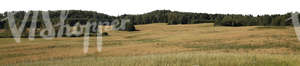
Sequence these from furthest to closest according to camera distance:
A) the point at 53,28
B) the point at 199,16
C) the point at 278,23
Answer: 1. the point at 199,16
2. the point at 278,23
3. the point at 53,28

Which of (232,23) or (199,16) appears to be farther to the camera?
(199,16)

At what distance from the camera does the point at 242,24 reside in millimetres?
108312

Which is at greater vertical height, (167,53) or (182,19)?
(182,19)

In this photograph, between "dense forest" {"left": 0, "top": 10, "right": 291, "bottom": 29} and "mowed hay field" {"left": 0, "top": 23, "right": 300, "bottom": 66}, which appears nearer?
"mowed hay field" {"left": 0, "top": 23, "right": 300, "bottom": 66}

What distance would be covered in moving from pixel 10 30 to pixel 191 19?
83.3m

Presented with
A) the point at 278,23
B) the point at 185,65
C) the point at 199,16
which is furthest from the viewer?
the point at 199,16

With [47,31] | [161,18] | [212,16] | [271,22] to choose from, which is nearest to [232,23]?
[271,22]

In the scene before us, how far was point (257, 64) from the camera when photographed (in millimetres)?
9086

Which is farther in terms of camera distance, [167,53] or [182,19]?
[182,19]

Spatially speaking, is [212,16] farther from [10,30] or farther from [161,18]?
[10,30]

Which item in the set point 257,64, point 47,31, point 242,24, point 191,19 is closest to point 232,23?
point 242,24

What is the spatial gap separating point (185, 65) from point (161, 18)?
143 meters

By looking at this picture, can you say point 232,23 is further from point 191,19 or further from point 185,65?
point 185,65

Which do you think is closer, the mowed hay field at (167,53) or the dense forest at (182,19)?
the mowed hay field at (167,53)
